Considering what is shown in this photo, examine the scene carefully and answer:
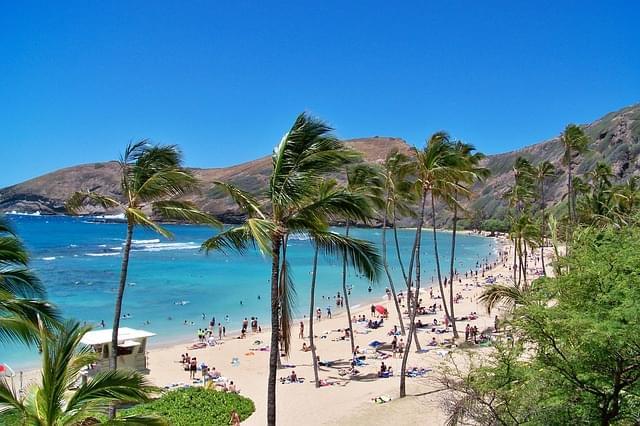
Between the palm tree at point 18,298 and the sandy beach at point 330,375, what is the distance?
26.9ft

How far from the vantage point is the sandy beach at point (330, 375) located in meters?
15.6

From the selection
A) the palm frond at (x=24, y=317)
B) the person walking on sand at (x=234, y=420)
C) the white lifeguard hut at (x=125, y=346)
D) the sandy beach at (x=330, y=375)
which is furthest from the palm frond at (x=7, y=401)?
the white lifeguard hut at (x=125, y=346)

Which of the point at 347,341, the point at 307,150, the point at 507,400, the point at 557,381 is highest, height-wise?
the point at 307,150

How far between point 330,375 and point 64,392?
1762cm

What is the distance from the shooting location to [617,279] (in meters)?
7.82

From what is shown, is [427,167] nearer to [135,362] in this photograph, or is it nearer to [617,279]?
[617,279]

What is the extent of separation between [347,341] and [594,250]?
73.9ft

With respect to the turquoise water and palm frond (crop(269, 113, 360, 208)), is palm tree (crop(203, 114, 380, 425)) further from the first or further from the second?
the turquoise water

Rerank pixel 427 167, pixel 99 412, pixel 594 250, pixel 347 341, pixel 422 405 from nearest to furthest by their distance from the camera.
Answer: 1. pixel 99 412
2. pixel 594 250
3. pixel 422 405
4. pixel 427 167
5. pixel 347 341

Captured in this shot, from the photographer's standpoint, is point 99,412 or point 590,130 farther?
point 590,130

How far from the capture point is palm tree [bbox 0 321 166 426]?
17.8 ft

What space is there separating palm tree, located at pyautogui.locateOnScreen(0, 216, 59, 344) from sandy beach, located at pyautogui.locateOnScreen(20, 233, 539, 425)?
8193mm

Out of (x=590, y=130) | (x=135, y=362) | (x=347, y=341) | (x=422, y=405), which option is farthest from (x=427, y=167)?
(x=590, y=130)

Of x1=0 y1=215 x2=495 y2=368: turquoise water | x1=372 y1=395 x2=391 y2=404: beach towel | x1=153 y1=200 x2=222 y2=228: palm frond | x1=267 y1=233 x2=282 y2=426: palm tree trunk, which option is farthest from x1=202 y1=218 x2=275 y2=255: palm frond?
x1=372 y1=395 x2=391 y2=404: beach towel
